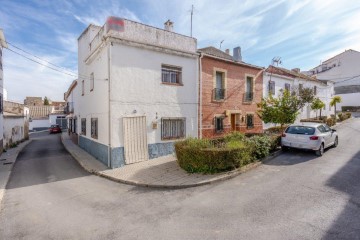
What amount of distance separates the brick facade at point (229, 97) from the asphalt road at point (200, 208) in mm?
5811

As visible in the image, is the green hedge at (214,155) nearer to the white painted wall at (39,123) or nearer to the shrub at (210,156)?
the shrub at (210,156)

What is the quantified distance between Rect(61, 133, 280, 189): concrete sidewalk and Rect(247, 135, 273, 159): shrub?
52cm

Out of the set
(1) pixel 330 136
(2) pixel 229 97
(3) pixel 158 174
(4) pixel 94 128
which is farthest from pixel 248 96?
(4) pixel 94 128

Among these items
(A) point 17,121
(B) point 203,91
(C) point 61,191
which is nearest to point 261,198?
(C) point 61,191

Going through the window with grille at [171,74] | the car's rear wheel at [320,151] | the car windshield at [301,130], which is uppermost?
the window with grille at [171,74]

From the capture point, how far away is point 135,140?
11.0m

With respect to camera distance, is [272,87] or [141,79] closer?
[141,79]

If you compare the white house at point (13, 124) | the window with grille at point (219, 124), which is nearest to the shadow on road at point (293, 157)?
the window with grille at point (219, 124)

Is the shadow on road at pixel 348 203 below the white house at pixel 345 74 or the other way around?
below

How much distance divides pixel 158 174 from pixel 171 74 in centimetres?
610

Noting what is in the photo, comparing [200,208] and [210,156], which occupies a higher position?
[210,156]

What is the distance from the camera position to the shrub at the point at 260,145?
9930 mm

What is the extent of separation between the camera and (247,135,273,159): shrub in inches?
391

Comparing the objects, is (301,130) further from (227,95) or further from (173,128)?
(173,128)
